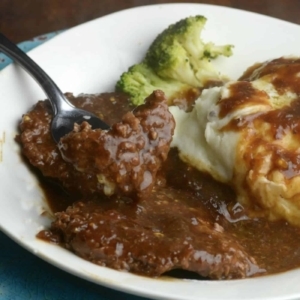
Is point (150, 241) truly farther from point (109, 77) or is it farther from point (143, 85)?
point (109, 77)

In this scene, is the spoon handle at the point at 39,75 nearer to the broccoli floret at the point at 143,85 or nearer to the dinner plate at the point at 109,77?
the dinner plate at the point at 109,77

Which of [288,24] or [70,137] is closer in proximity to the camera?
[70,137]

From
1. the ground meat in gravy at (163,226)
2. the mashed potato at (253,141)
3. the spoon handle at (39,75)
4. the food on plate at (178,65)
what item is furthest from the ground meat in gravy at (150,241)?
the food on plate at (178,65)

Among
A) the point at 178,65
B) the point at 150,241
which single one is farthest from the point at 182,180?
the point at 178,65

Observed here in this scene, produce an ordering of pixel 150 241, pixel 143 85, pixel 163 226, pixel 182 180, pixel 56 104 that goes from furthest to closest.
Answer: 1. pixel 143 85
2. pixel 56 104
3. pixel 182 180
4. pixel 163 226
5. pixel 150 241

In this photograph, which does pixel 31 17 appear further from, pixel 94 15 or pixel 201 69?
pixel 201 69

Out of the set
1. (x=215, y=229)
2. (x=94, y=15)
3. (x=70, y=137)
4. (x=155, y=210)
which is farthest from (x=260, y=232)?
(x=94, y=15)

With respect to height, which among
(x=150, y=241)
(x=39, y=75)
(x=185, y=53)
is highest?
(x=39, y=75)
